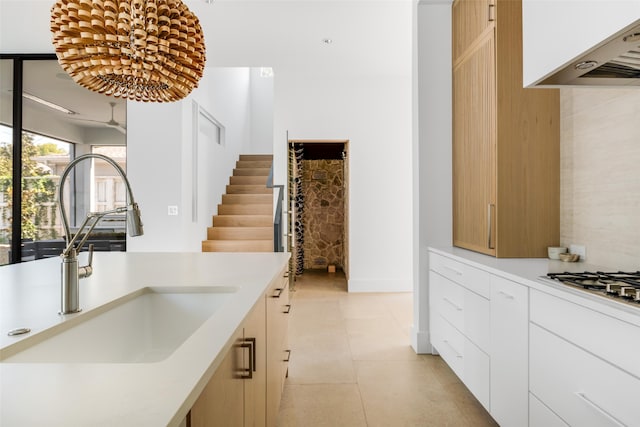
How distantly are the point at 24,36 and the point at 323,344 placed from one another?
14.5 ft

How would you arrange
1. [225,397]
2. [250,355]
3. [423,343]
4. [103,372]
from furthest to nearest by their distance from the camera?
1. [423,343]
2. [250,355]
3. [225,397]
4. [103,372]

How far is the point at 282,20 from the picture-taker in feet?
11.9

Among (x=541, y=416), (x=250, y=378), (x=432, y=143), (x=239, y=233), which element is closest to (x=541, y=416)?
(x=541, y=416)

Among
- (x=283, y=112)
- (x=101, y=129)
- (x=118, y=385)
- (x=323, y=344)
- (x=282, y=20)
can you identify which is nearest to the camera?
(x=118, y=385)

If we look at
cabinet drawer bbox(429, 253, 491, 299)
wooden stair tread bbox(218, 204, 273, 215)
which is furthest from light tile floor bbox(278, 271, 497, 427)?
wooden stair tread bbox(218, 204, 273, 215)

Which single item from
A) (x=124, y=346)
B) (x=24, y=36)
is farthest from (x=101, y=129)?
(x=124, y=346)

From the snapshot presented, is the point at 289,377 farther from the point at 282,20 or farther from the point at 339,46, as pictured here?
the point at 339,46

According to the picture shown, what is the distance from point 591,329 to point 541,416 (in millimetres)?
479

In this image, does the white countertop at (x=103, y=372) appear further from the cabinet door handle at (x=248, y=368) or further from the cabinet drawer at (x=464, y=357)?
the cabinet drawer at (x=464, y=357)

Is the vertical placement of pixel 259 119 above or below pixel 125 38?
above

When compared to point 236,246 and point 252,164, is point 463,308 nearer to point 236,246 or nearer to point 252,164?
point 236,246

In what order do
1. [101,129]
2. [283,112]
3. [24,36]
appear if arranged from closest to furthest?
1. [24,36]
2. [101,129]
3. [283,112]

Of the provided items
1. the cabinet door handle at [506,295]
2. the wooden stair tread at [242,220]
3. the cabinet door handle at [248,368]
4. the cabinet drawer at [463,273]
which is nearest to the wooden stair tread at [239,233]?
the wooden stair tread at [242,220]

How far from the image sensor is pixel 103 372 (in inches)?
26.7
